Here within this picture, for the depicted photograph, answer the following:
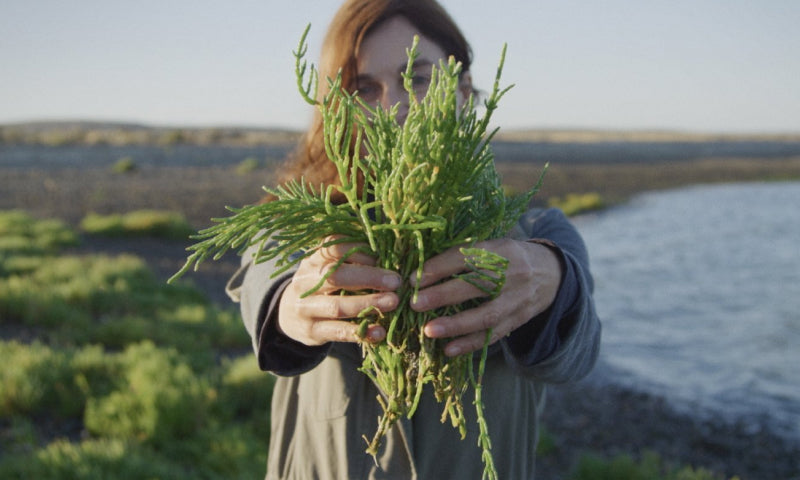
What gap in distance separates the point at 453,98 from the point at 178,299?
7365mm

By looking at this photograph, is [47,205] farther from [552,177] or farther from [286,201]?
[552,177]

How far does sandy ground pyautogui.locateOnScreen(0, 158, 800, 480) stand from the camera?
5012 millimetres

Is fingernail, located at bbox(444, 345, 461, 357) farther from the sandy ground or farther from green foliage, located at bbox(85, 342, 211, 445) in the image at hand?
the sandy ground

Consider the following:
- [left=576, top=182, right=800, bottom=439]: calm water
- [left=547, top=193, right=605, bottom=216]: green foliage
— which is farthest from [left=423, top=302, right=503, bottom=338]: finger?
[left=547, top=193, right=605, bottom=216]: green foliage

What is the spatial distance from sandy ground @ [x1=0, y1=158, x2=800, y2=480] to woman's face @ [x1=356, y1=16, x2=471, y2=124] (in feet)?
12.7

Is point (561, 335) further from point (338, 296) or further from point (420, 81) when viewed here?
point (420, 81)

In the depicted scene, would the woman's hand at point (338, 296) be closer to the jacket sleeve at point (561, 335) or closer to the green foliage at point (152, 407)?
the jacket sleeve at point (561, 335)

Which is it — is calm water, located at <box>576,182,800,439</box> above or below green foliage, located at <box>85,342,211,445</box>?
below

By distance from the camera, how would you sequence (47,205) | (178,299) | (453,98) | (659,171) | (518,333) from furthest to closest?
1. (659,171)
2. (47,205)
3. (178,299)
4. (518,333)
5. (453,98)

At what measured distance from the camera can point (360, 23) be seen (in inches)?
64.6

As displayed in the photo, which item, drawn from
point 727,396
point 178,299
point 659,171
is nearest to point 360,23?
point 727,396

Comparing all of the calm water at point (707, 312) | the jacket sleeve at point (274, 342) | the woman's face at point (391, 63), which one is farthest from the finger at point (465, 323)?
the calm water at point (707, 312)

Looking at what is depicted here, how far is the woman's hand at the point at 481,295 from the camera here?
102 centimetres

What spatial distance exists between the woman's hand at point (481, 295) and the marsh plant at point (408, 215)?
3 cm
